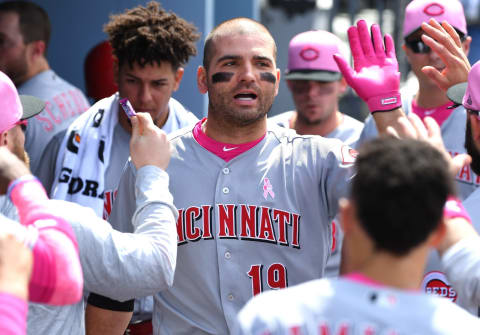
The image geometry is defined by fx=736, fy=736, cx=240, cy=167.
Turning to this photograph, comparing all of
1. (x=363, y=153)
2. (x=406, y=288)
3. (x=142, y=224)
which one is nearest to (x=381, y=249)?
(x=406, y=288)

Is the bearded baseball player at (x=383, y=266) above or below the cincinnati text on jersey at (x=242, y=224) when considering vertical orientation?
above

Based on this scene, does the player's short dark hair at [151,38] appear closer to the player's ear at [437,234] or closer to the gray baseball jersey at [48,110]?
the gray baseball jersey at [48,110]

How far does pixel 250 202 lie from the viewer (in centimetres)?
292

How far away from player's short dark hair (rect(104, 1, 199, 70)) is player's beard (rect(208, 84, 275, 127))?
3.56 ft

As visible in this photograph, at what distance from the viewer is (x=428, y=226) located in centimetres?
166

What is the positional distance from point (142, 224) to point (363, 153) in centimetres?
97

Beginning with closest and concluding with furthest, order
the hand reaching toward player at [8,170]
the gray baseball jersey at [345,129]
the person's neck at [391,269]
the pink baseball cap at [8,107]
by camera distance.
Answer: the person's neck at [391,269] < the hand reaching toward player at [8,170] < the pink baseball cap at [8,107] < the gray baseball jersey at [345,129]

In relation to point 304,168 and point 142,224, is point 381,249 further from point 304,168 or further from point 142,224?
point 304,168

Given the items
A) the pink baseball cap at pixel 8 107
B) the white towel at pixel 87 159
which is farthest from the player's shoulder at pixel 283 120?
the pink baseball cap at pixel 8 107

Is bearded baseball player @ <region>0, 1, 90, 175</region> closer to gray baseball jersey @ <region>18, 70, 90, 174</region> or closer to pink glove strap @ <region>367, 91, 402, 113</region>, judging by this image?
gray baseball jersey @ <region>18, 70, 90, 174</region>

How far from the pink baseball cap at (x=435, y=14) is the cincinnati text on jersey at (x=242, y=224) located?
199 cm

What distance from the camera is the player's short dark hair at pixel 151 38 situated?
414 centimetres

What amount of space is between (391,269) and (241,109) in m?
1.52

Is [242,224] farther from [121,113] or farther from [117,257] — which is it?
A: [121,113]
